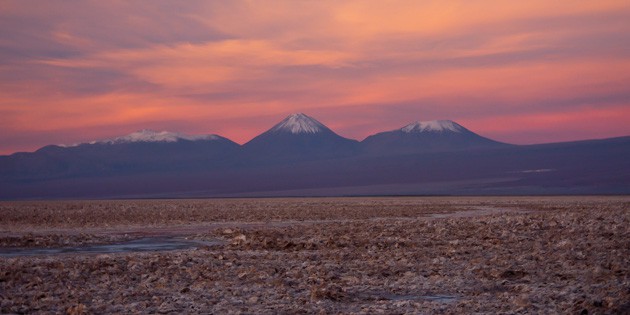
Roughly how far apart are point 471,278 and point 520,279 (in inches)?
40.0

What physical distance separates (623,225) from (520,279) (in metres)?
14.2

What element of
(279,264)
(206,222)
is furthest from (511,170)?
(279,264)

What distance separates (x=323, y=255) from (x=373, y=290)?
Answer: 6.59 meters

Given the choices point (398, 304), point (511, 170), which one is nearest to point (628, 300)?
point (398, 304)

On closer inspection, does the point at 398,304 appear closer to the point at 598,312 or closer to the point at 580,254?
the point at 598,312

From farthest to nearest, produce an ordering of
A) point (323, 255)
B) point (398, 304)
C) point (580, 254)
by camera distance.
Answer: point (323, 255)
point (580, 254)
point (398, 304)

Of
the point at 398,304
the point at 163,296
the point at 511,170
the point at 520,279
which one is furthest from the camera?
the point at 511,170

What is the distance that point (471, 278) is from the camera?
1722 cm

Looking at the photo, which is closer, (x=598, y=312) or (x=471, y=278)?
(x=598, y=312)

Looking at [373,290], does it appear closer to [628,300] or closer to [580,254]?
[628,300]

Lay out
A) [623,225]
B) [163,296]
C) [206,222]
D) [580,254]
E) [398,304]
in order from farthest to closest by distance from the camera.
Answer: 1. [206,222]
2. [623,225]
3. [580,254]
4. [163,296]
5. [398,304]

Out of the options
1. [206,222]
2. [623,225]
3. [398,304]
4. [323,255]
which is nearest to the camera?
[398,304]

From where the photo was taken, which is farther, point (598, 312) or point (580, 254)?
point (580, 254)

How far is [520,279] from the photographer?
1683 centimetres
